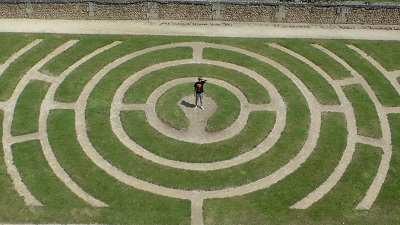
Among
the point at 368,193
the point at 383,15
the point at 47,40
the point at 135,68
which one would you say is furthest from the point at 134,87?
the point at 383,15

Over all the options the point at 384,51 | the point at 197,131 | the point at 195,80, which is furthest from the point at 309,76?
the point at 197,131

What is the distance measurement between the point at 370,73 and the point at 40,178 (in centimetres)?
3472

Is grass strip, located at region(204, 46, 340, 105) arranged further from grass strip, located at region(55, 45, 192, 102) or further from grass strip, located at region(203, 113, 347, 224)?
grass strip, located at region(203, 113, 347, 224)

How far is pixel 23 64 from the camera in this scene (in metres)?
50.5

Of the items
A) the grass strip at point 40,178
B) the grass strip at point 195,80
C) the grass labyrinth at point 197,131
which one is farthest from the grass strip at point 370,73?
the grass strip at point 40,178

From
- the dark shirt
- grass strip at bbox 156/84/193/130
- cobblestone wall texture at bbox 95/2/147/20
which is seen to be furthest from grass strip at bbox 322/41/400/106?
cobblestone wall texture at bbox 95/2/147/20

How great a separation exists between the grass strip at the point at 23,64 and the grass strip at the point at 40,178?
27.7ft

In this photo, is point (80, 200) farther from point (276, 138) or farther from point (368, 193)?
point (368, 193)

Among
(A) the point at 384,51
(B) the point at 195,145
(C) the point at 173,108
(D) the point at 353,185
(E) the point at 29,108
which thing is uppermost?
(A) the point at 384,51

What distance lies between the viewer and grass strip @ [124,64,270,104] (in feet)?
153

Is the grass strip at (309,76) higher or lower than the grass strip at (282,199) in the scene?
higher

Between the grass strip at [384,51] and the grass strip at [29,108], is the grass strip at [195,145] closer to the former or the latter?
the grass strip at [29,108]

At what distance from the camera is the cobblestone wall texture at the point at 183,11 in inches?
2286

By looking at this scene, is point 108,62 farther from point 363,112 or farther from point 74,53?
point 363,112
